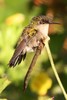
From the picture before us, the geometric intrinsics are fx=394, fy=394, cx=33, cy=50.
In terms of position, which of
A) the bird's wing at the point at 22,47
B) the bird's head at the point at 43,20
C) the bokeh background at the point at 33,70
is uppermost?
the bird's head at the point at 43,20

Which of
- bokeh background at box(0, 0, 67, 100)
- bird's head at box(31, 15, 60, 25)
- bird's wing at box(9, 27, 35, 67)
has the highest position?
bird's head at box(31, 15, 60, 25)

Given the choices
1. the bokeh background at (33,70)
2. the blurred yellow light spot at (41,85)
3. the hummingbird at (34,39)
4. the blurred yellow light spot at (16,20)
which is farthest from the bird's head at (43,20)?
the blurred yellow light spot at (16,20)

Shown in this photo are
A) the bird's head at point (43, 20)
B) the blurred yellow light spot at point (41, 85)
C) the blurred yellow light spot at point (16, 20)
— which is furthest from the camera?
the blurred yellow light spot at point (16, 20)

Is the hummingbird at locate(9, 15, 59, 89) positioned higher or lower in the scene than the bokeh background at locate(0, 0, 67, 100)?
higher

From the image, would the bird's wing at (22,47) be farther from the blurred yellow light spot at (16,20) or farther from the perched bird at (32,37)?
the blurred yellow light spot at (16,20)

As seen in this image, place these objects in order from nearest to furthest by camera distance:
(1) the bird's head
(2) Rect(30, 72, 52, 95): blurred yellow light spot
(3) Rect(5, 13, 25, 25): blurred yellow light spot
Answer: (1) the bird's head
(2) Rect(30, 72, 52, 95): blurred yellow light spot
(3) Rect(5, 13, 25, 25): blurred yellow light spot

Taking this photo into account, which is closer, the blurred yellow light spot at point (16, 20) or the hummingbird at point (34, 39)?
the hummingbird at point (34, 39)

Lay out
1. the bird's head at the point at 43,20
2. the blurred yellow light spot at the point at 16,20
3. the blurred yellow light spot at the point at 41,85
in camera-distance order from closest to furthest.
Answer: the bird's head at the point at 43,20 → the blurred yellow light spot at the point at 41,85 → the blurred yellow light spot at the point at 16,20

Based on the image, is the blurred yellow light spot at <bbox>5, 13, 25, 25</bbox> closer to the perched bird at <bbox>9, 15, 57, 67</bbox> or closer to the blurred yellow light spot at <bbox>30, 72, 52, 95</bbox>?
the blurred yellow light spot at <bbox>30, 72, 52, 95</bbox>

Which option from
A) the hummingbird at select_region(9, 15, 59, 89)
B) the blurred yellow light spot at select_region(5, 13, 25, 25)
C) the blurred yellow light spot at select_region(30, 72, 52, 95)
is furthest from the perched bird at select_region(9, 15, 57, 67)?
the blurred yellow light spot at select_region(5, 13, 25, 25)
